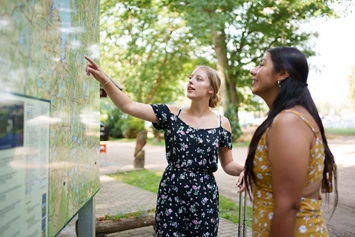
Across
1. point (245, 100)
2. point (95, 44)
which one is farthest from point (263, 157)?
point (245, 100)

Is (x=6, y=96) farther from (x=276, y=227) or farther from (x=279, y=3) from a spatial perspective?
(x=279, y=3)

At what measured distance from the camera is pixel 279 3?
17.7 m

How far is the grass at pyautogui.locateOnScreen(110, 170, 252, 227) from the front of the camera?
7443 mm

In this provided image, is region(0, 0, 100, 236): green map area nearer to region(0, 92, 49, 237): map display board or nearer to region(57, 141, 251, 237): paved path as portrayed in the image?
region(0, 92, 49, 237): map display board

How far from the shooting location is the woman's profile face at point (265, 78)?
1867 mm

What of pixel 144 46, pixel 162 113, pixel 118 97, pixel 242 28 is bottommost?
pixel 162 113

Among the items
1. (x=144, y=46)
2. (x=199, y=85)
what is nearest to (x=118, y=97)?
(x=199, y=85)

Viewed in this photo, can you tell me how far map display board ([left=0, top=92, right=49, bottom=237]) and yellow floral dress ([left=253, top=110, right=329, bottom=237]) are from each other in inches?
41.4

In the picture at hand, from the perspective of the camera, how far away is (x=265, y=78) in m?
1.89

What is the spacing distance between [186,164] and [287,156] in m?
1.33

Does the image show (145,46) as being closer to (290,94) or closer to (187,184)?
(187,184)

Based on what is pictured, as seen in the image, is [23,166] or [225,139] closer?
[23,166]

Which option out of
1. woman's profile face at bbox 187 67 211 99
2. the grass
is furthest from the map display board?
the grass

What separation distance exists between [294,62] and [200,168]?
1301 millimetres
